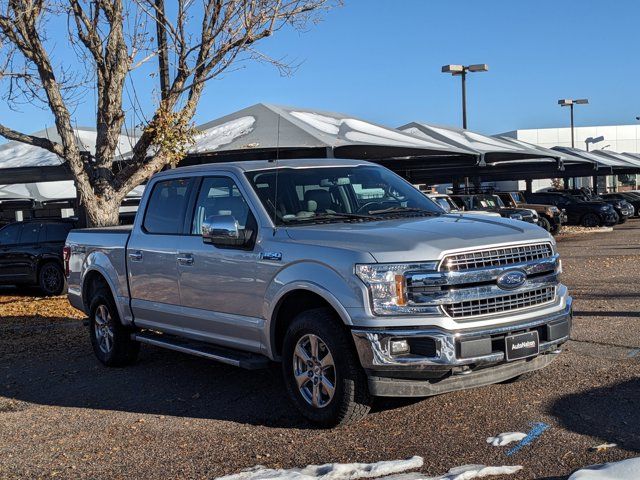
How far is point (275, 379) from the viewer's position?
25.3 feet

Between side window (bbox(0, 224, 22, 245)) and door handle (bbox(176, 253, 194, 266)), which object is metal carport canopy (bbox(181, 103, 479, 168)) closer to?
side window (bbox(0, 224, 22, 245))

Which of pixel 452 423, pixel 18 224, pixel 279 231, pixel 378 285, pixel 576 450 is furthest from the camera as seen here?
pixel 18 224

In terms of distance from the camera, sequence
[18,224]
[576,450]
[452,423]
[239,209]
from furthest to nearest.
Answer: [18,224], [239,209], [452,423], [576,450]

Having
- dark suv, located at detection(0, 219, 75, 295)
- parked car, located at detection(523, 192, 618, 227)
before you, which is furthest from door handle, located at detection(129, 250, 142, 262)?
parked car, located at detection(523, 192, 618, 227)

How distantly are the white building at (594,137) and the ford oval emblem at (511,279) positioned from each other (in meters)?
80.7

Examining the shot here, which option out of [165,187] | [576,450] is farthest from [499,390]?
[165,187]

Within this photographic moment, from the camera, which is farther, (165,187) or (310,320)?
(165,187)

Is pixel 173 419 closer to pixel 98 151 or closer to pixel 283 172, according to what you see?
pixel 283 172

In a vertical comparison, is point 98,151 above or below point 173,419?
above

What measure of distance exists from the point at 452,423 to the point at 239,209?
96.9 inches

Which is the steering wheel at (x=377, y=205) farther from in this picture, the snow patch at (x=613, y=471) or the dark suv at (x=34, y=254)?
the dark suv at (x=34, y=254)

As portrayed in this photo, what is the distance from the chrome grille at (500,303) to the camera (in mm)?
5645

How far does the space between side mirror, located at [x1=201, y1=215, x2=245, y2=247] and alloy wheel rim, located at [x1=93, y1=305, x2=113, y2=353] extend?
2.66 meters

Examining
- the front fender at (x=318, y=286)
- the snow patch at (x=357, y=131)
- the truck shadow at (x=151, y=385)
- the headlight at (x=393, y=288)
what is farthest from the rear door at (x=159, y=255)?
the snow patch at (x=357, y=131)
